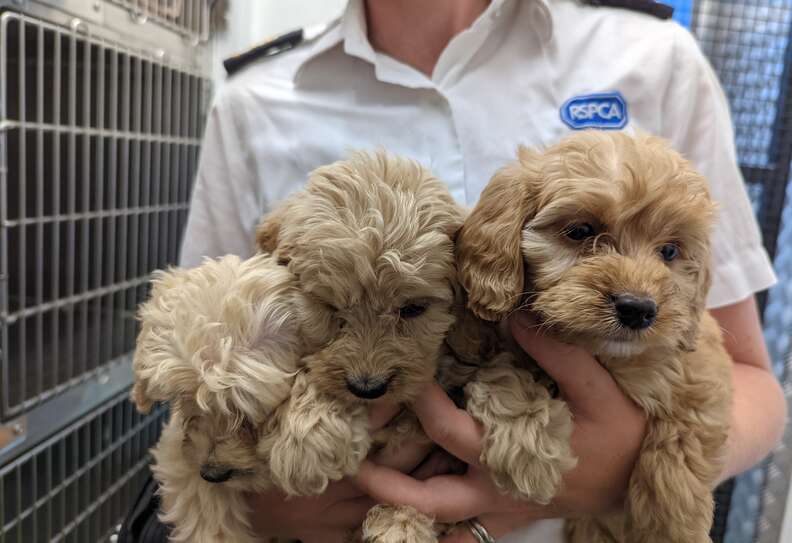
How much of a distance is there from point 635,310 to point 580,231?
166 millimetres

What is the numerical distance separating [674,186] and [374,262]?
482 mm

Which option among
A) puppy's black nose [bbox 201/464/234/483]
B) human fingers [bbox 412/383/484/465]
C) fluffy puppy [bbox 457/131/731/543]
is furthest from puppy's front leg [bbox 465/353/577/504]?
puppy's black nose [bbox 201/464/234/483]

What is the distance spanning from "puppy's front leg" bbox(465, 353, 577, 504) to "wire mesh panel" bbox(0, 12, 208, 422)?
1.05m

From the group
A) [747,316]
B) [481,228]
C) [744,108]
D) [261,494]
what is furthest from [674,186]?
[744,108]

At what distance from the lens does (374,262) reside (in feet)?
3.04

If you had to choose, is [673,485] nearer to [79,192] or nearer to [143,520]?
[143,520]

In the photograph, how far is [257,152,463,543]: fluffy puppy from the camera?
93 cm

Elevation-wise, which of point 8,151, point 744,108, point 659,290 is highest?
point 744,108

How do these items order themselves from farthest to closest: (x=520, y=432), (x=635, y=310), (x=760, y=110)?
(x=760, y=110) → (x=520, y=432) → (x=635, y=310)

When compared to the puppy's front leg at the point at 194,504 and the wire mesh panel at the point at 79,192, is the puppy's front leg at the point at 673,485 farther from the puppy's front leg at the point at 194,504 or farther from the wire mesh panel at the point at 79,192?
the wire mesh panel at the point at 79,192

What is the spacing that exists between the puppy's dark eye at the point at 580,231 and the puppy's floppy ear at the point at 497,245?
68 mm

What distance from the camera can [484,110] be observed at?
4.71 ft

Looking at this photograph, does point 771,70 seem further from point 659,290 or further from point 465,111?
point 659,290

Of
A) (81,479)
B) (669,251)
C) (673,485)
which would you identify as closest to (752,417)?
(673,485)
